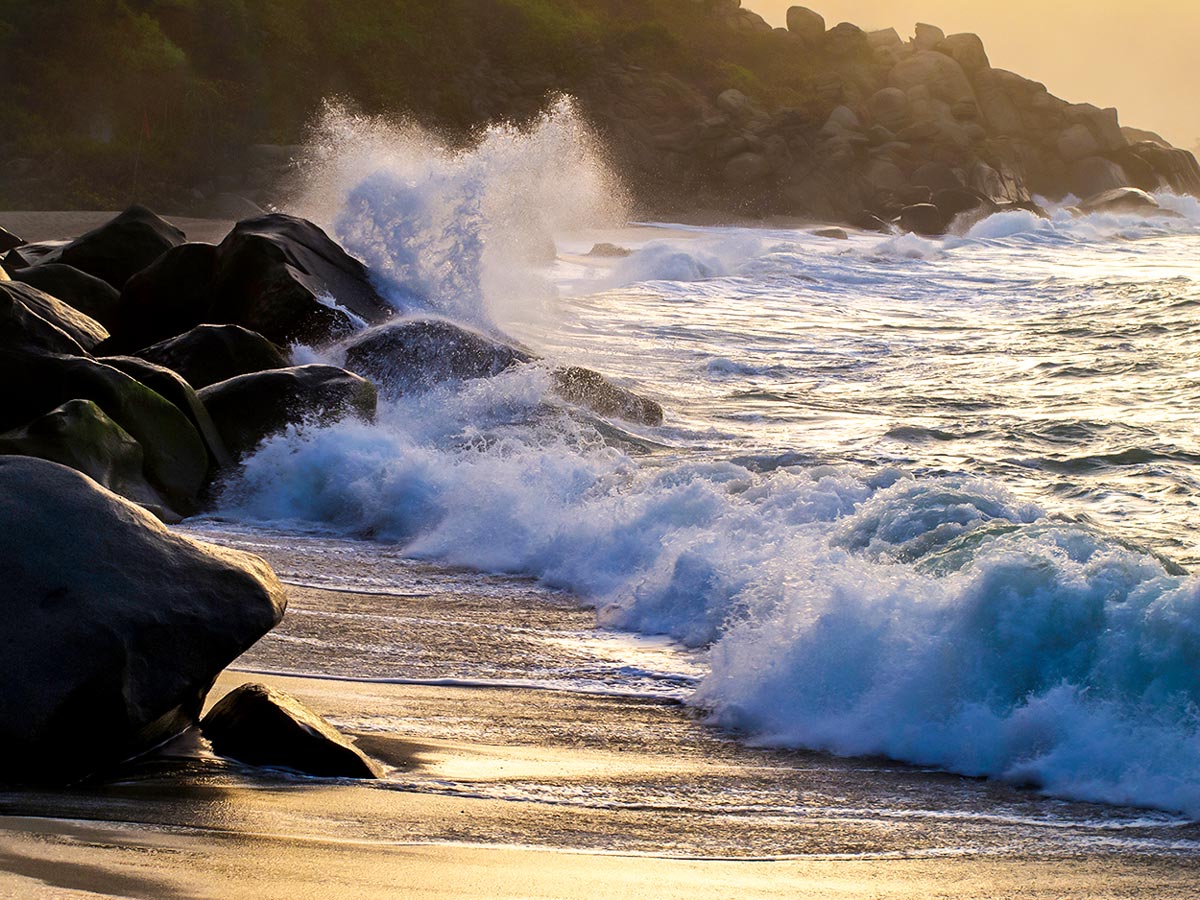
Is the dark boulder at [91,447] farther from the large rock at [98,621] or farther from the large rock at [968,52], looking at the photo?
the large rock at [968,52]

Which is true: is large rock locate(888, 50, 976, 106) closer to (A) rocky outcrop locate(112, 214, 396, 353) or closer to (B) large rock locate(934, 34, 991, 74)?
(B) large rock locate(934, 34, 991, 74)

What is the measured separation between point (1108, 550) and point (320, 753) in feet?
10.7

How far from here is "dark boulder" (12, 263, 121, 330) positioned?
12898mm

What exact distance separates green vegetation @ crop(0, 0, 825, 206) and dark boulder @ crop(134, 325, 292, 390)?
27.4m

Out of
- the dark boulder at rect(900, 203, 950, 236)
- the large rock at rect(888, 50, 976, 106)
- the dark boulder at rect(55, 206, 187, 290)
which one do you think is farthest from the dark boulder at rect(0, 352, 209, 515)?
the large rock at rect(888, 50, 976, 106)

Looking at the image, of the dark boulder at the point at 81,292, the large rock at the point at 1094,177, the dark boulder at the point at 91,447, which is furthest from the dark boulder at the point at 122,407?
the large rock at the point at 1094,177

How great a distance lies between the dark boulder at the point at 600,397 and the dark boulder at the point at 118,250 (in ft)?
15.9

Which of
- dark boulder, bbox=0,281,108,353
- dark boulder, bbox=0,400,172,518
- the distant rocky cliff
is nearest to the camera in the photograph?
dark boulder, bbox=0,400,172,518

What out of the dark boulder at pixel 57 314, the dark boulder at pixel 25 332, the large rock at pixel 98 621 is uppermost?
the dark boulder at pixel 57 314

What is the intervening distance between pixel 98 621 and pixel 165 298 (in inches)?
379

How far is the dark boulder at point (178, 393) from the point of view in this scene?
352 inches

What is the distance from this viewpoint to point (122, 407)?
846 centimetres

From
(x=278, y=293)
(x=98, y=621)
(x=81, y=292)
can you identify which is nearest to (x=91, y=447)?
(x=98, y=621)

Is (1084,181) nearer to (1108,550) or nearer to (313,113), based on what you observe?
(313,113)
